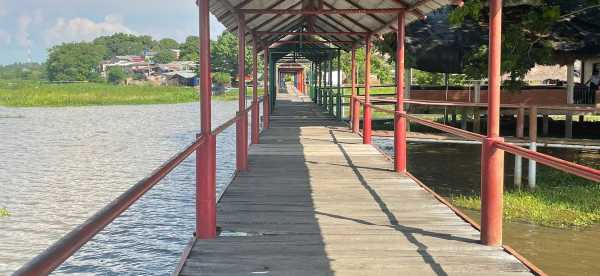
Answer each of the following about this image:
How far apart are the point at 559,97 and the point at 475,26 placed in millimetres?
3696

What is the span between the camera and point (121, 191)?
18.4 meters

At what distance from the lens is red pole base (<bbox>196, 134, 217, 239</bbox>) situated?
5280 mm

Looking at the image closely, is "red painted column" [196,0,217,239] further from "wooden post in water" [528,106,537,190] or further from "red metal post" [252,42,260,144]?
"wooden post in water" [528,106,537,190]

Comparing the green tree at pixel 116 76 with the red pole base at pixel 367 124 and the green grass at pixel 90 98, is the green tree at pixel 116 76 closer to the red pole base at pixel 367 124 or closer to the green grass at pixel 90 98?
the green grass at pixel 90 98

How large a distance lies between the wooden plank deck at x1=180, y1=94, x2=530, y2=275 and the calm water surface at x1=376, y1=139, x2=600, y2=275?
8.96 ft

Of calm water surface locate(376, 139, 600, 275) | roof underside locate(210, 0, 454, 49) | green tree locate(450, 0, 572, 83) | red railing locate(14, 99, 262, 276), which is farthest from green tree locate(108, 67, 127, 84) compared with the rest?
red railing locate(14, 99, 262, 276)

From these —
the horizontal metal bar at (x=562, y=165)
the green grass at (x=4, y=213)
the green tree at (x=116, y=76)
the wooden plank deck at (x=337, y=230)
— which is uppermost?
the green tree at (x=116, y=76)

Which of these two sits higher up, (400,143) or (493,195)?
(400,143)

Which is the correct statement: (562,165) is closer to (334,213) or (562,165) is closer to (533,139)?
(334,213)

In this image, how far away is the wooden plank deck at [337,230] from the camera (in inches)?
180

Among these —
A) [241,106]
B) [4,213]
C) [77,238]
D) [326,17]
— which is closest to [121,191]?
[4,213]

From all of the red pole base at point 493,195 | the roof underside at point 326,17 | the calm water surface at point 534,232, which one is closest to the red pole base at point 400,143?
the roof underside at point 326,17

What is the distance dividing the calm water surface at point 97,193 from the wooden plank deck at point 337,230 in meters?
3.88

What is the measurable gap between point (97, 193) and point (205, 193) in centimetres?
1364
